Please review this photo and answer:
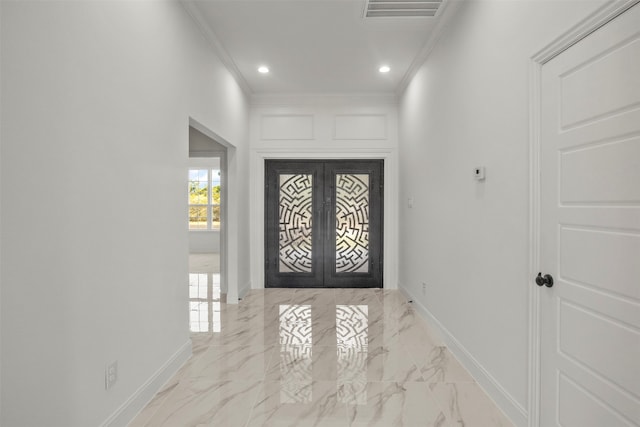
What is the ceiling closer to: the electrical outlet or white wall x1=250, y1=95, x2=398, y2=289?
white wall x1=250, y1=95, x2=398, y2=289

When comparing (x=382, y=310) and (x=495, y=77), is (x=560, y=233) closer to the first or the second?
(x=495, y=77)

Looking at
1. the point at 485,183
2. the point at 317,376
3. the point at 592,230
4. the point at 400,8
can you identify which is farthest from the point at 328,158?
the point at 592,230

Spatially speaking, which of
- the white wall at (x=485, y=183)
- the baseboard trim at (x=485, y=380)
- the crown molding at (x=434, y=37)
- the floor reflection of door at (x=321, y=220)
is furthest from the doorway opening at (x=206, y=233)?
the crown molding at (x=434, y=37)

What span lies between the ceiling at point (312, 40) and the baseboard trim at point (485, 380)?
2.74 meters

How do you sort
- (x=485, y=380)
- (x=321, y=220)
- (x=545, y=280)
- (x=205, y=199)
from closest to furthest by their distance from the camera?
1. (x=545, y=280)
2. (x=485, y=380)
3. (x=321, y=220)
4. (x=205, y=199)

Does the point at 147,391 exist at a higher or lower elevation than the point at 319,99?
lower

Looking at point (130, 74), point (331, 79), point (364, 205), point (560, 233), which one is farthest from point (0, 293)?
point (364, 205)

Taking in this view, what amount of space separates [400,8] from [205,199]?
299 inches

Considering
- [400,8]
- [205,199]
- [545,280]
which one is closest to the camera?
[545,280]

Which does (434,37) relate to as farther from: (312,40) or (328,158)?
(328,158)

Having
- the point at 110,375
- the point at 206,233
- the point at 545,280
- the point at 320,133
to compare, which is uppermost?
the point at 320,133

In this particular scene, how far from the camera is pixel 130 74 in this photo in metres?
2.11

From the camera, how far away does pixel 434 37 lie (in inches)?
136

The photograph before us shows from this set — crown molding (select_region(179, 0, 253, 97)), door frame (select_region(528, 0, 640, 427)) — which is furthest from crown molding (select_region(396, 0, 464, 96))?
crown molding (select_region(179, 0, 253, 97))
